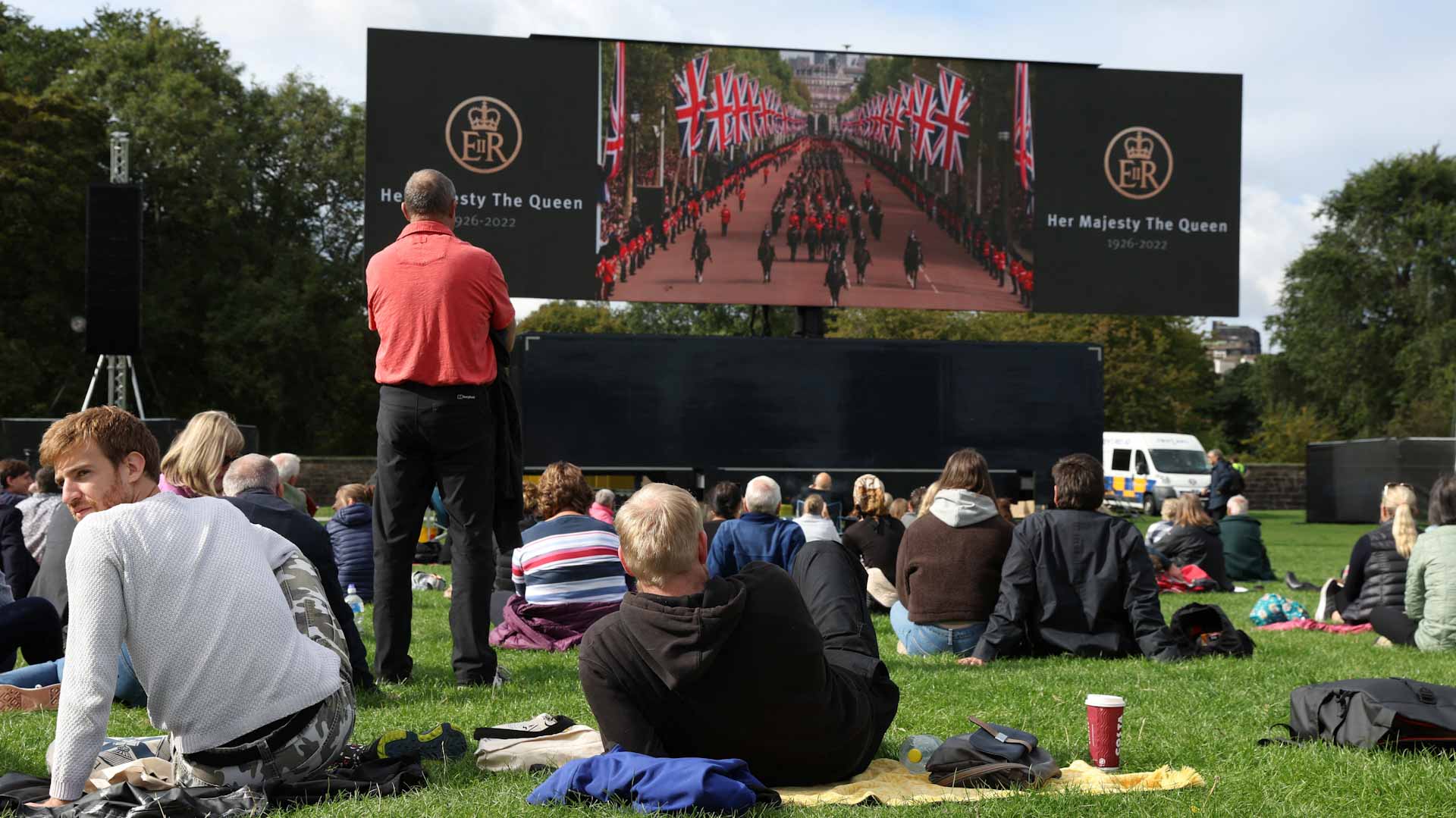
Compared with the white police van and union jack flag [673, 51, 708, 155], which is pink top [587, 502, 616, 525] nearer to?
union jack flag [673, 51, 708, 155]

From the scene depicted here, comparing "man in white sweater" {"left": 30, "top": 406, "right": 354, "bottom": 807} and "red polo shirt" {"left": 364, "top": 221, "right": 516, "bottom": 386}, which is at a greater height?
"red polo shirt" {"left": 364, "top": 221, "right": 516, "bottom": 386}

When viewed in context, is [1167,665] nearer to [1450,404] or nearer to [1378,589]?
[1378,589]

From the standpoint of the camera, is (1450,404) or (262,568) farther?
(1450,404)

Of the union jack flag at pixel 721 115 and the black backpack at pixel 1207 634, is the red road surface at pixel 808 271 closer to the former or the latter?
the union jack flag at pixel 721 115

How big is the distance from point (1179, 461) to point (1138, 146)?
40.7ft

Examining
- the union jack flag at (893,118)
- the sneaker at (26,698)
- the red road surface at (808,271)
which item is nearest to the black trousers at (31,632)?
the sneaker at (26,698)

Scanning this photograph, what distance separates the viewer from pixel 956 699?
552 centimetres

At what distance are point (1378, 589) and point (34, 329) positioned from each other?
2884cm

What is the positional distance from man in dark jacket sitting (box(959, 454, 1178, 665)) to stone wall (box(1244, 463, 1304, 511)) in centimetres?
2919

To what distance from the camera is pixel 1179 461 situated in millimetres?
31094

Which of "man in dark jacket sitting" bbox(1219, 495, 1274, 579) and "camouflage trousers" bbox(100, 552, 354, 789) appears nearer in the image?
"camouflage trousers" bbox(100, 552, 354, 789)

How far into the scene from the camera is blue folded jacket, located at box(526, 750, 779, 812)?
3320 millimetres

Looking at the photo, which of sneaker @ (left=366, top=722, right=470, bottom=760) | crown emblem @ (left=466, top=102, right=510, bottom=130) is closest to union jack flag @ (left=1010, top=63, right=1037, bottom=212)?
crown emblem @ (left=466, top=102, right=510, bottom=130)

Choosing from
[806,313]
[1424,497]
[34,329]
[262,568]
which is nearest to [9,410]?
[34,329]
